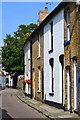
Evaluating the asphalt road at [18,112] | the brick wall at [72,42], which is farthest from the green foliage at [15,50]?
the brick wall at [72,42]

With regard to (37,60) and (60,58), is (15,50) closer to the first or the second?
(37,60)

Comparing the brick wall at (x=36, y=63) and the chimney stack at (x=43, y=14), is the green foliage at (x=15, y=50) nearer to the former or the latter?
the chimney stack at (x=43, y=14)

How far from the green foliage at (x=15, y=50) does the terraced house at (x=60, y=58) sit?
33.4m

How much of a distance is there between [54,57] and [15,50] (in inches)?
1646

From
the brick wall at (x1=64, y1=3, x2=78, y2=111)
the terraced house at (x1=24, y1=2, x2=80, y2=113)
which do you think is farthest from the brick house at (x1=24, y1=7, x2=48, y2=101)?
the brick wall at (x1=64, y1=3, x2=78, y2=111)

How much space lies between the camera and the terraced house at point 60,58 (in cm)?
1830

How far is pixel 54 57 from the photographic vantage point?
77.0 ft

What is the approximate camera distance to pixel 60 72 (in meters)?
21.6

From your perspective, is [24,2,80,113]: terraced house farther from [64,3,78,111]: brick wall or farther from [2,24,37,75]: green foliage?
[2,24,37,75]: green foliage

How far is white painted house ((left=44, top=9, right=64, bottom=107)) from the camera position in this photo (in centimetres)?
2158

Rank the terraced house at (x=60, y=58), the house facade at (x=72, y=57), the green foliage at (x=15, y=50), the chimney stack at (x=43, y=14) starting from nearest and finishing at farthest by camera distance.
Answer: the house facade at (x=72, y=57) → the terraced house at (x=60, y=58) → the chimney stack at (x=43, y=14) → the green foliage at (x=15, y=50)

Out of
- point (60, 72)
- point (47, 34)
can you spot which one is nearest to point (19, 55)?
point (47, 34)

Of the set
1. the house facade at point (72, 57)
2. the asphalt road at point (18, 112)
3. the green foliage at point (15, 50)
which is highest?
the green foliage at point (15, 50)

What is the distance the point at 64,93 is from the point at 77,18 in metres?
4.73
